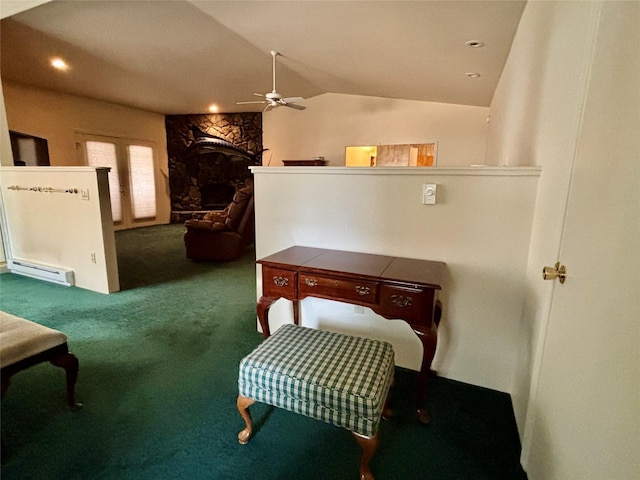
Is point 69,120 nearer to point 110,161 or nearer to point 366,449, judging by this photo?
point 110,161

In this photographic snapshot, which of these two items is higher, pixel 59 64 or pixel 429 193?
pixel 59 64

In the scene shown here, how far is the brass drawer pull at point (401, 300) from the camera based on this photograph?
5.71 ft

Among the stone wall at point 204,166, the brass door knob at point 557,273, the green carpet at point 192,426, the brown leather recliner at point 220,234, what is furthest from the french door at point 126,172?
the brass door knob at point 557,273

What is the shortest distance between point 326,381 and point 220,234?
12.7ft

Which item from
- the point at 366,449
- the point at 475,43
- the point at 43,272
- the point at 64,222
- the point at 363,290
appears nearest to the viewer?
the point at 366,449

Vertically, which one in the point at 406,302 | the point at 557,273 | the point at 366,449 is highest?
A: the point at 557,273

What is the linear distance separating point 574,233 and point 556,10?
3.78 ft

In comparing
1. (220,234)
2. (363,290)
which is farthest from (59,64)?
(363,290)

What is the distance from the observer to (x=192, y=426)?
169 centimetres

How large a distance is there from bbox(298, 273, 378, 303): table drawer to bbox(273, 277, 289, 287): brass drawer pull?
87mm

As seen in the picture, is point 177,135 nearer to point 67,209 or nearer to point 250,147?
A: point 250,147

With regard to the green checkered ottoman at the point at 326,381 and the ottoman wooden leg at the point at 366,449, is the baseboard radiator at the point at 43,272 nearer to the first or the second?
the green checkered ottoman at the point at 326,381

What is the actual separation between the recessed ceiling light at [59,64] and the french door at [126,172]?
1784 mm

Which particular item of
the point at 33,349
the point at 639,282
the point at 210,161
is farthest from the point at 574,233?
the point at 210,161
